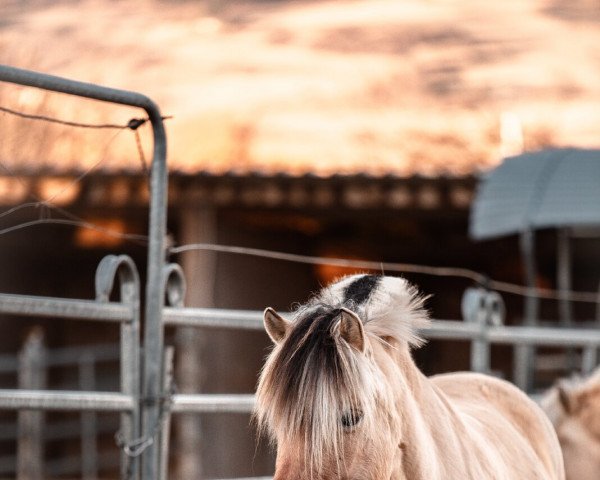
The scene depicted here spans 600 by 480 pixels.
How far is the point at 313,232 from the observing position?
14031mm

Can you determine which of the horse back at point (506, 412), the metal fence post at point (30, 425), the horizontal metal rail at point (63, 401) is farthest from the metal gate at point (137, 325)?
the metal fence post at point (30, 425)

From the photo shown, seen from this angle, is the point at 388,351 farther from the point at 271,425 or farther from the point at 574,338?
the point at 574,338

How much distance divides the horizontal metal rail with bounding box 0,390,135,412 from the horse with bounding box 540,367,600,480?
2.65m

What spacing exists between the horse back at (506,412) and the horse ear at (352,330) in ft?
4.23

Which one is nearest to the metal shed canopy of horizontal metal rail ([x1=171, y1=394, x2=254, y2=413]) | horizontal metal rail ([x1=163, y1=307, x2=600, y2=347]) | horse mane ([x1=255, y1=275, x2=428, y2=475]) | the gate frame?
horizontal metal rail ([x1=163, y1=307, x2=600, y2=347])

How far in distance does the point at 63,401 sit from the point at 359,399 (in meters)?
1.30

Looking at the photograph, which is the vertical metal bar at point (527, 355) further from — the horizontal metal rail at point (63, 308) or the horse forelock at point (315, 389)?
the horse forelock at point (315, 389)

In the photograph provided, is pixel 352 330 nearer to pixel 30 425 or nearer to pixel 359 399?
pixel 359 399

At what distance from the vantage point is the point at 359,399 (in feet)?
9.41

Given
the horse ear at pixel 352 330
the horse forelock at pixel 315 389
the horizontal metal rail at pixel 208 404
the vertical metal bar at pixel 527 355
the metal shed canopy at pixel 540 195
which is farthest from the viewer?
the metal shed canopy at pixel 540 195

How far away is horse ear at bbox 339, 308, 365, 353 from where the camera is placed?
2931mm

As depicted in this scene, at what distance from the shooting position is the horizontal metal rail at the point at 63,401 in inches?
139

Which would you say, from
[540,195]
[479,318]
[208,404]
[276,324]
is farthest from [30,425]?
[276,324]

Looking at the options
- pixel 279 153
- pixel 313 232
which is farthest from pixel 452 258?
pixel 279 153
